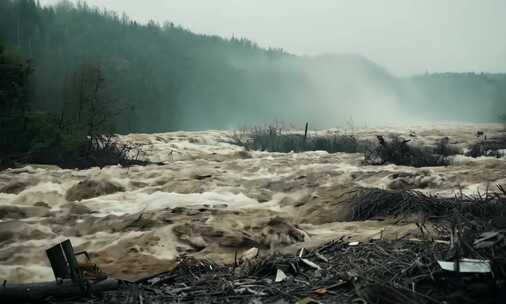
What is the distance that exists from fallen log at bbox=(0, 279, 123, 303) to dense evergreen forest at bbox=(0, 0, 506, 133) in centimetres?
4342

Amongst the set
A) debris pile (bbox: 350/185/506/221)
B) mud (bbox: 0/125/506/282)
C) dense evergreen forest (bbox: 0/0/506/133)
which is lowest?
mud (bbox: 0/125/506/282)

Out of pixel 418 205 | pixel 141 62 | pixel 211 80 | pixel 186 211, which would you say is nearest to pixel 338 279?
pixel 418 205

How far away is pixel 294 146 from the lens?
24172 mm

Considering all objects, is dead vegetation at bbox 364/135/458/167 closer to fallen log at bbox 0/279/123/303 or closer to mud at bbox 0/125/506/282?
mud at bbox 0/125/506/282

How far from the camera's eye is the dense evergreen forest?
2334 inches

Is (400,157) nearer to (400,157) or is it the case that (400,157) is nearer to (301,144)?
(400,157)

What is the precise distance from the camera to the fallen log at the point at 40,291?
395 centimetres

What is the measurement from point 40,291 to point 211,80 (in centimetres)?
7670

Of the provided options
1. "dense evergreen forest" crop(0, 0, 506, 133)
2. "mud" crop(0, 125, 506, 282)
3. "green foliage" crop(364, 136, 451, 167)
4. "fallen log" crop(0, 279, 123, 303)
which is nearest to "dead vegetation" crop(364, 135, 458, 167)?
"green foliage" crop(364, 136, 451, 167)

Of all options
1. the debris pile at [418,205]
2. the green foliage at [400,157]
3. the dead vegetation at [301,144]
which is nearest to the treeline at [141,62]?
the dead vegetation at [301,144]

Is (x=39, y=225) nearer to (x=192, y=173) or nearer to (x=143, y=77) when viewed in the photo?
(x=192, y=173)

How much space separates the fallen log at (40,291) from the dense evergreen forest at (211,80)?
43419 millimetres

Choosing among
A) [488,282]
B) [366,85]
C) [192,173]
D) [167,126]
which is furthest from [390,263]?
[366,85]

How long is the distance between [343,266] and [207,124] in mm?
62916
